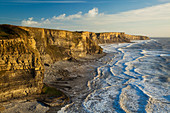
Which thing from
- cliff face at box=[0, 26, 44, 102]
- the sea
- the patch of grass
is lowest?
the sea

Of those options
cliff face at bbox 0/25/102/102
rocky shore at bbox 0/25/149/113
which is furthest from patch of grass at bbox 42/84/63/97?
cliff face at bbox 0/25/102/102

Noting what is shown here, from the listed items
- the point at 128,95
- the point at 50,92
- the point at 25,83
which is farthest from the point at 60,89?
the point at 128,95

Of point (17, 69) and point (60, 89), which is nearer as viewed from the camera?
point (17, 69)

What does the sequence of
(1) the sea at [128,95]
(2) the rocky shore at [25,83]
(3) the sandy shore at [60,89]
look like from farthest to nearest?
1. (1) the sea at [128,95]
2. (2) the rocky shore at [25,83]
3. (3) the sandy shore at [60,89]

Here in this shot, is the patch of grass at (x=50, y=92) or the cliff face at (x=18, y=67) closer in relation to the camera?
the cliff face at (x=18, y=67)

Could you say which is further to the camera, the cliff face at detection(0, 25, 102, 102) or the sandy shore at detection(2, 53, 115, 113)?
the cliff face at detection(0, 25, 102, 102)

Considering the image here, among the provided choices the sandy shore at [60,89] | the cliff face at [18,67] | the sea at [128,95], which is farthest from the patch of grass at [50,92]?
the sea at [128,95]

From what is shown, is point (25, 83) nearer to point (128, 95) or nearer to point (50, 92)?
point (50, 92)

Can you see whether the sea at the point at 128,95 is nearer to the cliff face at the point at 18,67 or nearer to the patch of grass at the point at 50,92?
the patch of grass at the point at 50,92

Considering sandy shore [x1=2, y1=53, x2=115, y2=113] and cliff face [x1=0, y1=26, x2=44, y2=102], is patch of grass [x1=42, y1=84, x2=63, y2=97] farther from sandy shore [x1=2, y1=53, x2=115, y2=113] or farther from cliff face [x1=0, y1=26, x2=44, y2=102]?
sandy shore [x1=2, y1=53, x2=115, y2=113]

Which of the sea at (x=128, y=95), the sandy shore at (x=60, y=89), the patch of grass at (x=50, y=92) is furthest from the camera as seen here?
the patch of grass at (x=50, y=92)

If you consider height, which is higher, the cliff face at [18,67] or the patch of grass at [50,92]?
the cliff face at [18,67]
